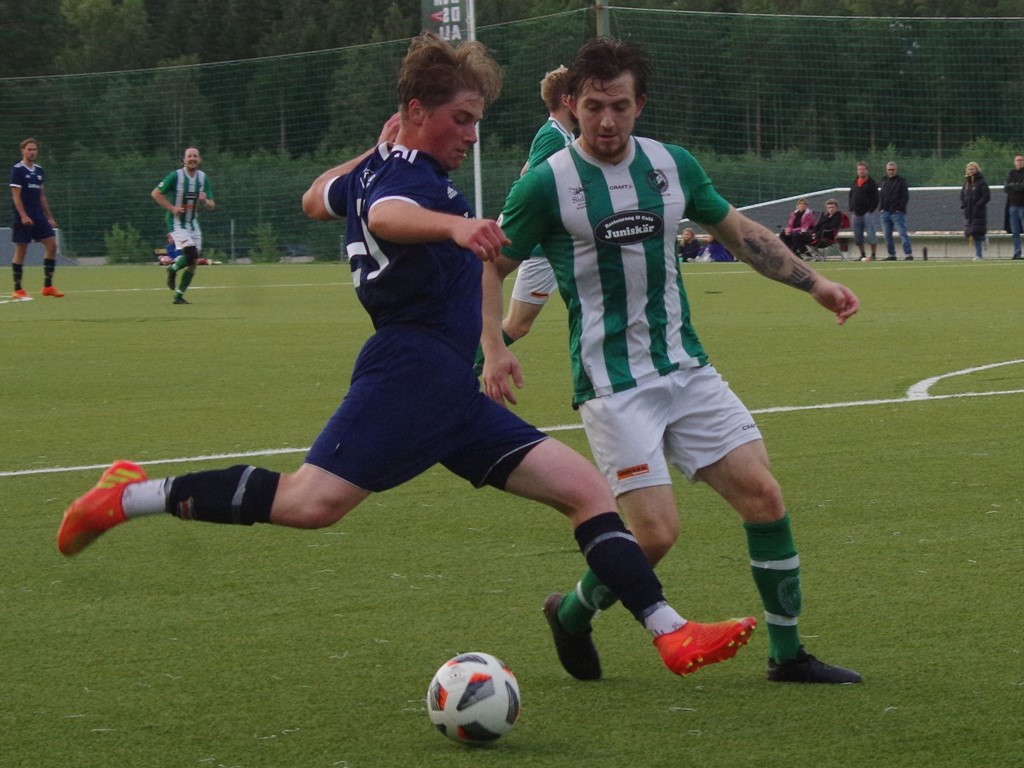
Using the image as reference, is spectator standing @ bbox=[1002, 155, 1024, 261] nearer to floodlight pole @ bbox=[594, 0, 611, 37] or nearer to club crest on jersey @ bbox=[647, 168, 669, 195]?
floodlight pole @ bbox=[594, 0, 611, 37]

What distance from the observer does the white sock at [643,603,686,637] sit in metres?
4.16

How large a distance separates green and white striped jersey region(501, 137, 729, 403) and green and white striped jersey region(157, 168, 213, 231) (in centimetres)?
1758

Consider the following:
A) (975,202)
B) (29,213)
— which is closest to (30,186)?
(29,213)

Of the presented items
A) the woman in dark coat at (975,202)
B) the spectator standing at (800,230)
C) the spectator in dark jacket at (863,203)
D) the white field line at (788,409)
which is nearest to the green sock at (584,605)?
the white field line at (788,409)

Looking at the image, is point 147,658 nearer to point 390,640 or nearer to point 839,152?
point 390,640

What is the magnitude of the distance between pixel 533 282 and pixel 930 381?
2924 mm

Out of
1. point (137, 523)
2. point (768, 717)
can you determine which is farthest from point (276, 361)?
point (768, 717)

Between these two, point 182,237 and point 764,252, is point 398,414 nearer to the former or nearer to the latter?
point 764,252

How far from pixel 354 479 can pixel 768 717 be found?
1.20 meters

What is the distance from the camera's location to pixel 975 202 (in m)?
31.3

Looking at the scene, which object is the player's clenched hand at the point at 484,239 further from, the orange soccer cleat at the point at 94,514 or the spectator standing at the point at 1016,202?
the spectator standing at the point at 1016,202

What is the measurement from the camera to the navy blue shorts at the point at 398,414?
4.23 meters

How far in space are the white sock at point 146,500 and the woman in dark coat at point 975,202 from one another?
2811 centimetres

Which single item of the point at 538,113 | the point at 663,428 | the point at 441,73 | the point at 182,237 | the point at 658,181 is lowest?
the point at 182,237
